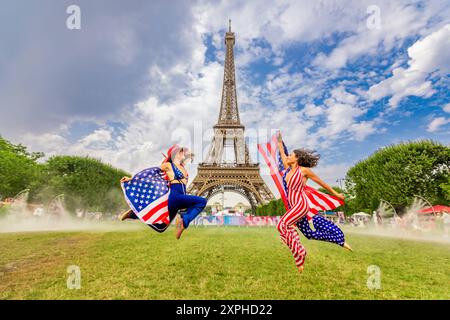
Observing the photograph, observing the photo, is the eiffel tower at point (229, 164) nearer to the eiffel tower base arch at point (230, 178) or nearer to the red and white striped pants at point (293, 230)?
the eiffel tower base arch at point (230, 178)

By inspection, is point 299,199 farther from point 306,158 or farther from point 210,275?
point 210,275

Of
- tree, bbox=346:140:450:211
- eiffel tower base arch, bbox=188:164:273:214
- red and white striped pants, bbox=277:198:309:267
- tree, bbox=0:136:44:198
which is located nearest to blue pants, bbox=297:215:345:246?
red and white striped pants, bbox=277:198:309:267

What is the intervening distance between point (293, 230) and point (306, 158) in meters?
1.61

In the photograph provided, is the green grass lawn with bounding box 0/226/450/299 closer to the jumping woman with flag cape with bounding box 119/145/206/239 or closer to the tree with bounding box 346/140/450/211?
the jumping woman with flag cape with bounding box 119/145/206/239

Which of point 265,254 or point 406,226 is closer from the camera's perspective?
point 265,254

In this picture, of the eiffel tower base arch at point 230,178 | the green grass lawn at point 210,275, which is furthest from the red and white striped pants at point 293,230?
the eiffel tower base arch at point 230,178

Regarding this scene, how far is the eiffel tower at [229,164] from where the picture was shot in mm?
35000

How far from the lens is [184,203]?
5609 millimetres

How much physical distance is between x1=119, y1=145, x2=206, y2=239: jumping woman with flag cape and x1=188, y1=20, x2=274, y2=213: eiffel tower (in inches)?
1072

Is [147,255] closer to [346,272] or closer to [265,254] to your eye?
[265,254]
